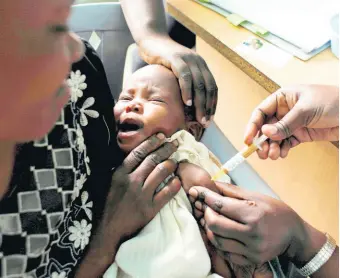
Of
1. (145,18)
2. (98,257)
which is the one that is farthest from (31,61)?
(145,18)

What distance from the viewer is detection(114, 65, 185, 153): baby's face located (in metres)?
0.98

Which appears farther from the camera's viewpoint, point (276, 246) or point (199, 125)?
point (199, 125)

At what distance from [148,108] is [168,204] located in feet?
0.85

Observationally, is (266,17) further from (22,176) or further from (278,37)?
(22,176)

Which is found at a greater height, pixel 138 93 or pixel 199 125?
pixel 138 93

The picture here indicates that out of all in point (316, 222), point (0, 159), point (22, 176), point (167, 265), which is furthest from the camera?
point (316, 222)

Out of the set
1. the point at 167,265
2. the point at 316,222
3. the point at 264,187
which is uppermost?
the point at 167,265

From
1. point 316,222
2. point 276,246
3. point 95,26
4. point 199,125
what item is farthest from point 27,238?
point 95,26

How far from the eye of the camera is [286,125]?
2.98ft

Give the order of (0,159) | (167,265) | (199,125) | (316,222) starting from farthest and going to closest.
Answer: (316,222) < (199,125) < (167,265) < (0,159)

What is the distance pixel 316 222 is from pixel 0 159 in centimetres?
114

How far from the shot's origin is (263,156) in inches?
38.5

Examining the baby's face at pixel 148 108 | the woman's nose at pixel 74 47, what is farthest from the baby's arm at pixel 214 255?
the woman's nose at pixel 74 47

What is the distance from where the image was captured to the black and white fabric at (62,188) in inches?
23.1
